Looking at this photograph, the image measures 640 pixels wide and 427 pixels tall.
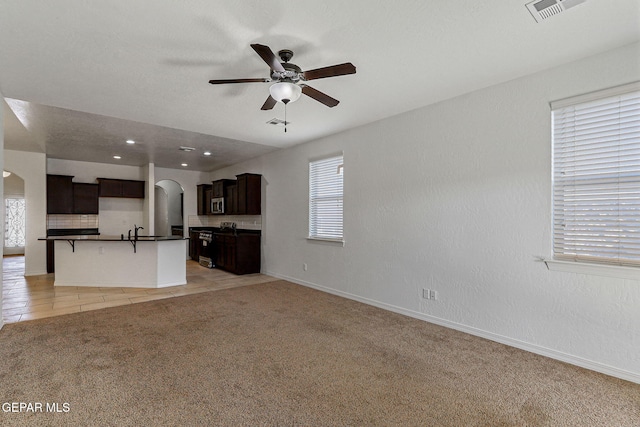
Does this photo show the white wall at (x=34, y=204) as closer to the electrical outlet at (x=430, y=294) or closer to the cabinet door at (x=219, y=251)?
the cabinet door at (x=219, y=251)

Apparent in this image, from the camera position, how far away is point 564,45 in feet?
8.33

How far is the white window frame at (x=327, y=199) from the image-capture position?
5.21 meters

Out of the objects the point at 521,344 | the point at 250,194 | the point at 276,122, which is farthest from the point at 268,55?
the point at 250,194

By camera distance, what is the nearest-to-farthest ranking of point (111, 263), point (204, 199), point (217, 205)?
point (111, 263) < point (217, 205) < point (204, 199)

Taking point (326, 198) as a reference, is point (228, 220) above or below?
below

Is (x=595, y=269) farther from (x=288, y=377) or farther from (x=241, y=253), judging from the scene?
(x=241, y=253)

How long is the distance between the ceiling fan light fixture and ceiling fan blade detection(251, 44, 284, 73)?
0.74 ft

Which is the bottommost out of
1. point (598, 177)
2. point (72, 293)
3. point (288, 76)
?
point (72, 293)

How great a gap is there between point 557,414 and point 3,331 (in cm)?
534

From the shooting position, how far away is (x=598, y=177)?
2.70m

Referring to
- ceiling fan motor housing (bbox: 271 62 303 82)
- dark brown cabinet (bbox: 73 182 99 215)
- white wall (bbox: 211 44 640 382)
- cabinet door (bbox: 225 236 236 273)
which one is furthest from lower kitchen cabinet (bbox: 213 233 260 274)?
ceiling fan motor housing (bbox: 271 62 303 82)

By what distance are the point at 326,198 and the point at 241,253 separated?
8.52ft

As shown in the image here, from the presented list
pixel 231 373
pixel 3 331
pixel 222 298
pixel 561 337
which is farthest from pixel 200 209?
pixel 561 337

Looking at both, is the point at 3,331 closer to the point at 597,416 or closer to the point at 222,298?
the point at 222,298
